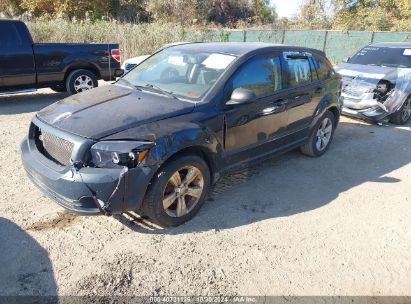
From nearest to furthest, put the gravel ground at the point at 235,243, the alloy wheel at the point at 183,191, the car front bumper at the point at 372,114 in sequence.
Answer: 1. the gravel ground at the point at 235,243
2. the alloy wheel at the point at 183,191
3. the car front bumper at the point at 372,114

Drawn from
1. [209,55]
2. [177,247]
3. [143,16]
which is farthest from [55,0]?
[177,247]

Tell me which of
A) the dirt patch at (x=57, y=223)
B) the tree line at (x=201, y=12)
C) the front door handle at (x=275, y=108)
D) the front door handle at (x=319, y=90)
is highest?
the tree line at (x=201, y=12)

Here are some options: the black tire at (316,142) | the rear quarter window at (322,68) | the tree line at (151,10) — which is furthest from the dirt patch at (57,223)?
the tree line at (151,10)

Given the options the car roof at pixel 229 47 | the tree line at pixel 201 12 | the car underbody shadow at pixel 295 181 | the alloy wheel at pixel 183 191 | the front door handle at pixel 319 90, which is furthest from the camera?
the tree line at pixel 201 12

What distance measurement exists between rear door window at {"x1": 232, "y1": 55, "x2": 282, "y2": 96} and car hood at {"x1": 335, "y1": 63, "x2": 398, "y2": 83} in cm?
427

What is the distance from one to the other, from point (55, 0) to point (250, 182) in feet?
70.6

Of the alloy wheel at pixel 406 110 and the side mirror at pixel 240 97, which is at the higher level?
the side mirror at pixel 240 97

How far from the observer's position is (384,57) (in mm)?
8633

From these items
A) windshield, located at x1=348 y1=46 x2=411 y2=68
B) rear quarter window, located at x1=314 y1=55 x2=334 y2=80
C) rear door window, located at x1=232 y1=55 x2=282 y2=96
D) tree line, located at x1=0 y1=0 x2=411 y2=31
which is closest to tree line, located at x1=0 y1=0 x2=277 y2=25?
tree line, located at x1=0 y1=0 x2=411 y2=31

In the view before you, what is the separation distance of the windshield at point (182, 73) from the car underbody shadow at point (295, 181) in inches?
49.4

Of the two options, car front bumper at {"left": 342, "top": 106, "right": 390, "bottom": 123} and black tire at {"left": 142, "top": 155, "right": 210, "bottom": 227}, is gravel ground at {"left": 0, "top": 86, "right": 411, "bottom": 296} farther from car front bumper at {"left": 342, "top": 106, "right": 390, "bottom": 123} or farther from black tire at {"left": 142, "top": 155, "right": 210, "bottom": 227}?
car front bumper at {"left": 342, "top": 106, "right": 390, "bottom": 123}

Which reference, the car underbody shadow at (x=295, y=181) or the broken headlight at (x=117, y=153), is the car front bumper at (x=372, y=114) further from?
the broken headlight at (x=117, y=153)

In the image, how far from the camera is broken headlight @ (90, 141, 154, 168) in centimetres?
306

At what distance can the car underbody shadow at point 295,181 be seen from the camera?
12.8ft
